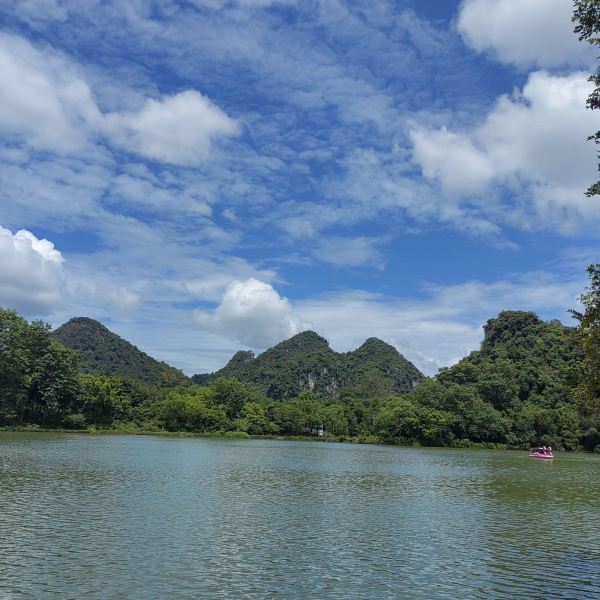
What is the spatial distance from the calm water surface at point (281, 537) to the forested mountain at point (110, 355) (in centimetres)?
12851

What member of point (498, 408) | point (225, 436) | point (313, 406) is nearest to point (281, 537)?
point (225, 436)

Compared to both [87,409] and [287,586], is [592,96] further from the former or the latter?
[87,409]

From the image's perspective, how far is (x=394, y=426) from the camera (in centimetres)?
9425

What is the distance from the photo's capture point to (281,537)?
18.6 m

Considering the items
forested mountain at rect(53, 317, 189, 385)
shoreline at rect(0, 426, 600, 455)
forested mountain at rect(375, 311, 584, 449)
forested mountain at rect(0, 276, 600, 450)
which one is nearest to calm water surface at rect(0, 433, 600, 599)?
shoreline at rect(0, 426, 600, 455)

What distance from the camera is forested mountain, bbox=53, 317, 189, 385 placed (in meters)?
167

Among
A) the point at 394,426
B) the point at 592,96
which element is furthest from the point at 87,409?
the point at 592,96

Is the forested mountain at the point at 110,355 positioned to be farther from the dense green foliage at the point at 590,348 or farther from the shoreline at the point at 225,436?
the dense green foliage at the point at 590,348

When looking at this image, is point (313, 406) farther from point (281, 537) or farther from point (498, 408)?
point (281, 537)

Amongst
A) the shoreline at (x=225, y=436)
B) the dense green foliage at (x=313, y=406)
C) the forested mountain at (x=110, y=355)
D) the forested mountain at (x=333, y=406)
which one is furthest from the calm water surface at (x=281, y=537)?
the forested mountain at (x=110, y=355)

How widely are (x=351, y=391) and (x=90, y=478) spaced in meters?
143

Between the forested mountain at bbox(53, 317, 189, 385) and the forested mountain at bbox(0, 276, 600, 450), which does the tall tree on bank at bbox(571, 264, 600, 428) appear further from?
the forested mountain at bbox(53, 317, 189, 385)

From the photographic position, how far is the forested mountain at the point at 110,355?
549 ft

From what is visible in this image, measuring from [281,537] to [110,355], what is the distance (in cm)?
17303
